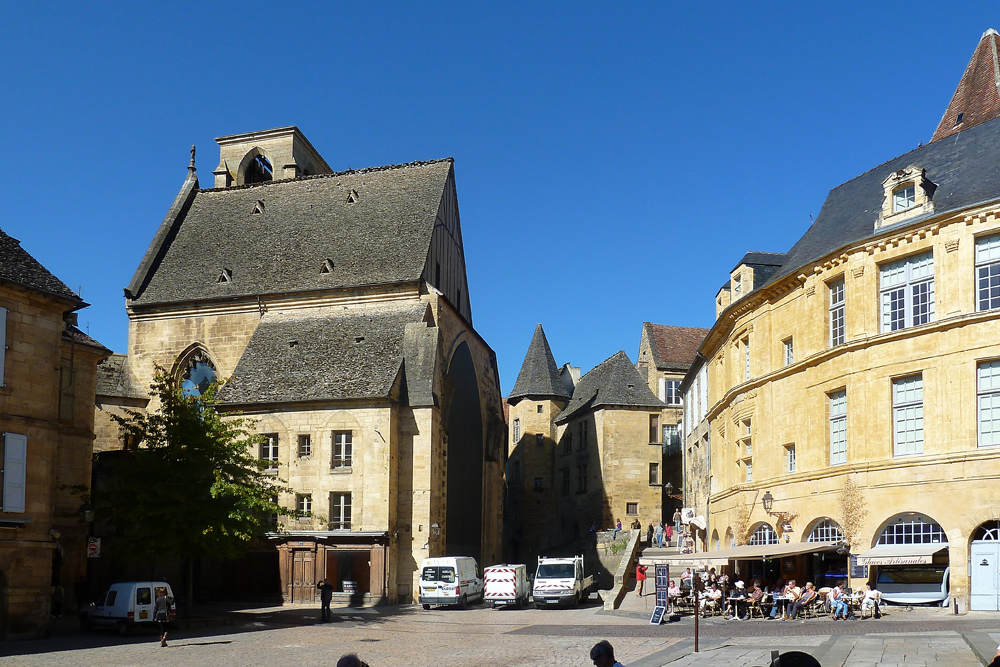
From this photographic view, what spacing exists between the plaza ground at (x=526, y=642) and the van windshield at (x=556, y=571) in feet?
13.4

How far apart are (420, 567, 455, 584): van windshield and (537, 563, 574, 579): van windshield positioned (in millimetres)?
2800

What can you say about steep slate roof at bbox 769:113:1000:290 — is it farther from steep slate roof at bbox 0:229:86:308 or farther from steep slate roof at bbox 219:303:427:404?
steep slate roof at bbox 0:229:86:308

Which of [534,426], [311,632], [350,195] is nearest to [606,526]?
[534,426]

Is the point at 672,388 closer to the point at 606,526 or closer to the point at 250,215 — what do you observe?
the point at 606,526

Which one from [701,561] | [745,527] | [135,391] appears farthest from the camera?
[135,391]

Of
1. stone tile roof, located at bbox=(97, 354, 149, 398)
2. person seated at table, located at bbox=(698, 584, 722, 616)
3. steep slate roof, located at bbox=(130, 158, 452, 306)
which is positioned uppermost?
steep slate roof, located at bbox=(130, 158, 452, 306)

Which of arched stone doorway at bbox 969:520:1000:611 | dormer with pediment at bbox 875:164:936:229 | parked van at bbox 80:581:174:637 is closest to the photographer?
arched stone doorway at bbox 969:520:1000:611

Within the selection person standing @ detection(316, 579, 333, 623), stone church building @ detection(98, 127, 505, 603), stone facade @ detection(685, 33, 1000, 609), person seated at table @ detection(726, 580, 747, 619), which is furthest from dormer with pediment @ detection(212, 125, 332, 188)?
person seated at table @ detection(726, 580, 747, 619)

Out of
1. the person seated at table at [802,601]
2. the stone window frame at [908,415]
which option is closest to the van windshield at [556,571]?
the person seated at table at [802,601]

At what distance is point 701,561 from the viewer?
78.6 ft

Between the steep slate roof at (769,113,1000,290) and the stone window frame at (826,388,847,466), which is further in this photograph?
the stone window frame at (826,388,847,466)

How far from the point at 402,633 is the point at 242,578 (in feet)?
40.8

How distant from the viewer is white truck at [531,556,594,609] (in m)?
30.3

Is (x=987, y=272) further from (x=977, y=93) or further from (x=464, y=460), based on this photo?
(x=464, y=460)
